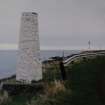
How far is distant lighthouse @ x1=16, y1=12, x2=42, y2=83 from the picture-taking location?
1959 centimetres

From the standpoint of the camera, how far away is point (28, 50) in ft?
65.0

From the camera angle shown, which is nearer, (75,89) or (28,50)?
(75,89)

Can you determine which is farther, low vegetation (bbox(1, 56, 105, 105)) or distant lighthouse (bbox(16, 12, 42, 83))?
distant lighthouse (bbox(16, 12, 42, 83))

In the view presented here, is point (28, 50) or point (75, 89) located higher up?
point (28, 50)

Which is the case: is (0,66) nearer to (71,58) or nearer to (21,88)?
(71,58)

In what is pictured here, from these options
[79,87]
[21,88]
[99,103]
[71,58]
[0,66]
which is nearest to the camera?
[99,103]

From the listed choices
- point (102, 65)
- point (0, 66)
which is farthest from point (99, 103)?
point (0, 66)

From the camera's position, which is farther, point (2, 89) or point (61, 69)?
point (61, 69)

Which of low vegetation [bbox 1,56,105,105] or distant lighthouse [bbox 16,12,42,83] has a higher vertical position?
distant lighthouse [bbox 16,12,42,83]

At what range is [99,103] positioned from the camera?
16.2 metres

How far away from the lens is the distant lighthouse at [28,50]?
19594 mm

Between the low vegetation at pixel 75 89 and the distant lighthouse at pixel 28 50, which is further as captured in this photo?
the distant lighthouse at pixel 28 50

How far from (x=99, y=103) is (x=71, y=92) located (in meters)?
1.32

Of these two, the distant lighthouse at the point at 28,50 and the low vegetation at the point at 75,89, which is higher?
the distant lighthouse at the point at 28,50
